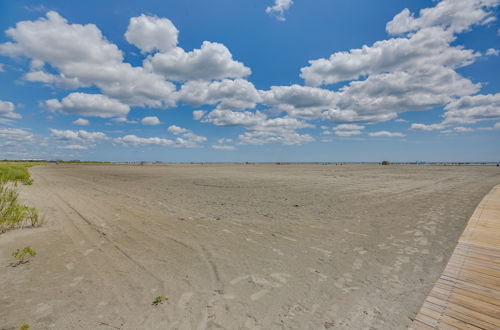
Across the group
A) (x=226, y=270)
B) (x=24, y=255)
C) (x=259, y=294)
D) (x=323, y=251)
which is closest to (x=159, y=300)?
(x=226, y=270)

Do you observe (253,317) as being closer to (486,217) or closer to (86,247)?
(86,247)

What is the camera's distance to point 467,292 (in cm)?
430

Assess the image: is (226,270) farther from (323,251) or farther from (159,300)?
(323,251)

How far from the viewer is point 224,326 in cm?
370

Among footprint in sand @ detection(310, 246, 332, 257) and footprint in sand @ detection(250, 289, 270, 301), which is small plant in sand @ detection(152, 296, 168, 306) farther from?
footprint in sand @ detection(310, 246, 332, 257)

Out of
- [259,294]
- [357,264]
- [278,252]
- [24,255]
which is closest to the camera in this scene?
[259,294]

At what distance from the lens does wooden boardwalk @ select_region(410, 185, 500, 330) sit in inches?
141

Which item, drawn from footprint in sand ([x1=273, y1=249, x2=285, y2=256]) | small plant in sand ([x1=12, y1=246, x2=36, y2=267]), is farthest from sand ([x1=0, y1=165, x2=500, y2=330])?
small plant in sand ([x1=12, y1=246, x2=36, y2=267])

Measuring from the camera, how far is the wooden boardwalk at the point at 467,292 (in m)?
3.58

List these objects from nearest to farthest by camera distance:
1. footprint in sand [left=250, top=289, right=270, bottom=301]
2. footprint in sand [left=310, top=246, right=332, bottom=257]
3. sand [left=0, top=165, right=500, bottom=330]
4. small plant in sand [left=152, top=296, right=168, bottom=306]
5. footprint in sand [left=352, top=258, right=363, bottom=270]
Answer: sand [left=0, top=165, right=500, bottom=330] → small plant in sand [left=152, top=296, right=168, bottom=306] → footprint in sand [left=250, top=289, right=270, bottom=301] → footprint in sand [left=352, top=258, right=363, bottom=270] → footprint in sand [left=310, top=246, right=332, bottom=257]

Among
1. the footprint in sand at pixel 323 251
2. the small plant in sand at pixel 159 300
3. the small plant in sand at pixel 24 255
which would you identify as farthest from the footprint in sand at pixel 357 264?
the small plant in sand at pixel 24 255

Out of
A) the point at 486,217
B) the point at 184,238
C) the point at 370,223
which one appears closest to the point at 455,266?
the point at 370,223

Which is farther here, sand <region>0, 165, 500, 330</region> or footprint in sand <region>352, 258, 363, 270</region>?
footprint in sand <region>352, 258, 363, 270</region>

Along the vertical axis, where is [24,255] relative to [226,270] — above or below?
above
